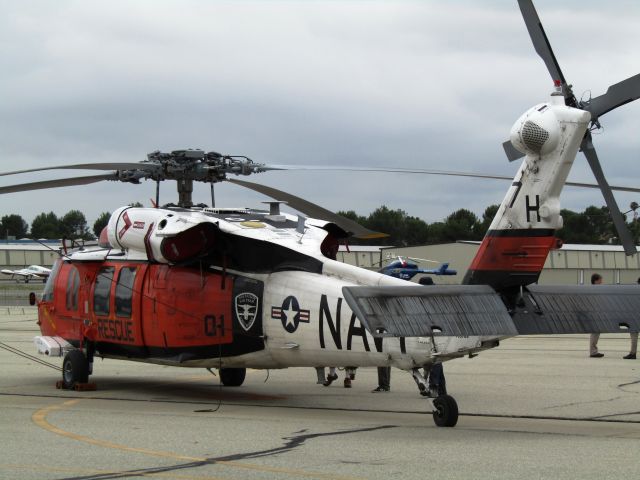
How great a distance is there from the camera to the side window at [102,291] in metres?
18.3

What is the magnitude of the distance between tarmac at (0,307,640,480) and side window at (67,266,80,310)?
5.52 ft

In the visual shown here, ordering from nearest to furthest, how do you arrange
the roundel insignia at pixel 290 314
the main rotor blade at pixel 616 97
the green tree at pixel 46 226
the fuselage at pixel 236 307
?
the main rotor blade at pixel 616 97 → the fuselage at pixel 236 307 → the roundel insignia at pixel 290 314 → the green tree at pixel 46 226

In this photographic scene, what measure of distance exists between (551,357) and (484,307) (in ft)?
41.9

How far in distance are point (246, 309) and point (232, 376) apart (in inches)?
149

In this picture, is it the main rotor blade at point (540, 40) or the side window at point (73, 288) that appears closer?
the main rotor blade at point (540, 40)

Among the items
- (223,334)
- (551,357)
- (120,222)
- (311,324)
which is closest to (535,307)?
(311,324)

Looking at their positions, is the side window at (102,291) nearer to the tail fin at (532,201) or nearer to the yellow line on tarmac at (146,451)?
the yellow line on tarmac at (146,451)

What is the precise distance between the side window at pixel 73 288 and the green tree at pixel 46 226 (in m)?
90.6

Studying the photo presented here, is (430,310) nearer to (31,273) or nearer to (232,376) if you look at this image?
(232,376)

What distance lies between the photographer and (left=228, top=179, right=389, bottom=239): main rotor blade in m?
17.2

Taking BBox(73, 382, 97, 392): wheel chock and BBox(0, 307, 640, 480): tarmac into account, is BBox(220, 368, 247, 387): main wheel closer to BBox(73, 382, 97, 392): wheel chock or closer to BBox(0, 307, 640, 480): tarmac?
BBox(0, 307, 640, 480): tarmac

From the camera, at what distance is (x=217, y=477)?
9.27m

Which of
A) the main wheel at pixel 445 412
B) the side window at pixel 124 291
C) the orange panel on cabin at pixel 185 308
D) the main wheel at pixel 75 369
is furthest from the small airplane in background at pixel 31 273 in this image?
the main wheel at pixel 445 412

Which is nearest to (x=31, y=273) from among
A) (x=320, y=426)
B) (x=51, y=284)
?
(x=51, y=284)
